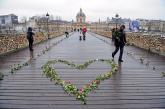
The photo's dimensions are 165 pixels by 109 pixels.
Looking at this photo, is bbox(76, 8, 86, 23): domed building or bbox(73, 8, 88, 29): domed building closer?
bbox(73, 8, 88, 29): domed building

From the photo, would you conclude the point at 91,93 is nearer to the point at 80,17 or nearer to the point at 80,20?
the point at 80,20

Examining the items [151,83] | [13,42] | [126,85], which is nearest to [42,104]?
[126,85]

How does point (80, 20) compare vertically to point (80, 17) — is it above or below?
below

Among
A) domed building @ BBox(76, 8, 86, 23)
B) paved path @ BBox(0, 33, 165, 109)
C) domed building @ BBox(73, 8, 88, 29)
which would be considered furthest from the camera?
domed building @ BBox(76, 8, 86, 23)

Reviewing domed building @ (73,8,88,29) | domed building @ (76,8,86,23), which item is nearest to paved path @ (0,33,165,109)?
domed building @ (73,8,88,29)

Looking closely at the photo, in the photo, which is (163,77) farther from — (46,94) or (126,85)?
(46,94)

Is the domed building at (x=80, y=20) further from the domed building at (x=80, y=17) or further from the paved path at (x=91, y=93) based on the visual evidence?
the paved path at (x=91, y=93)

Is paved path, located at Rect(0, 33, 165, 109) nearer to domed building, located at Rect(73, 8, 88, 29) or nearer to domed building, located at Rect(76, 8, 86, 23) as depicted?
domed building, located at Rect(73, 8, 88, 29)

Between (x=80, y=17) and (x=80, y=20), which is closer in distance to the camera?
(x=80, y=20)

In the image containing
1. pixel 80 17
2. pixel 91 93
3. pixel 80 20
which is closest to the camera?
pixel 91 93

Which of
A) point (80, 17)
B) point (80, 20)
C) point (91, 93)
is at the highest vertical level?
point (91, 93)

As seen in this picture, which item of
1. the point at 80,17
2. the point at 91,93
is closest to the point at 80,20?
the point at 80,17

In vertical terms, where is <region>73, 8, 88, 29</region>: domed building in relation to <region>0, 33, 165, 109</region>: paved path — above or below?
below

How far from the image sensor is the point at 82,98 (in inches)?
294
